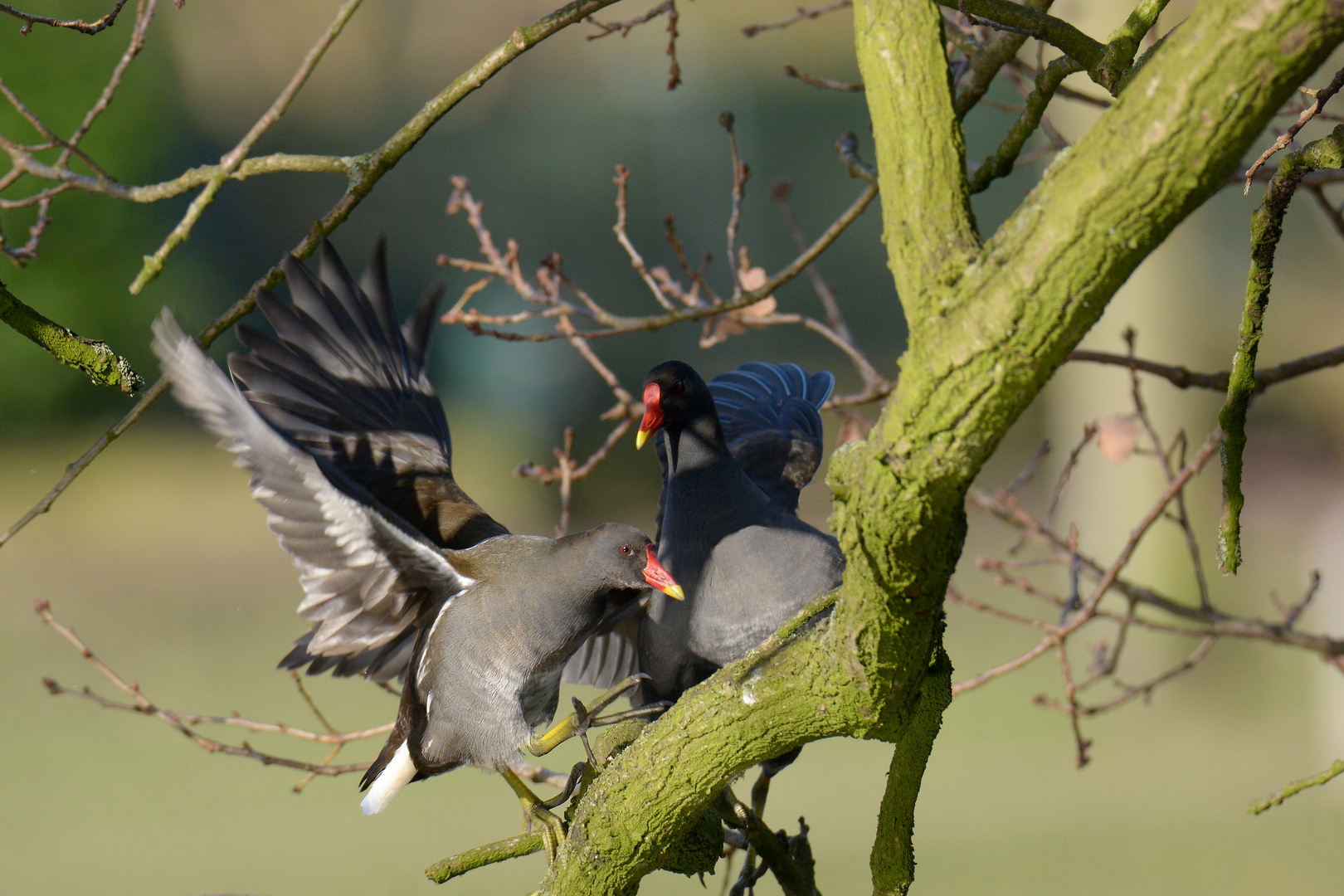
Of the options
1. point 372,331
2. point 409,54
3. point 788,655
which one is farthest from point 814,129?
point 788,655

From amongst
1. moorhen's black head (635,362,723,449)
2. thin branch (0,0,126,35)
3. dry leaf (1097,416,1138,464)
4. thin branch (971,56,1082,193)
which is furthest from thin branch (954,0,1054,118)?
thin branch (0,0,126,35)

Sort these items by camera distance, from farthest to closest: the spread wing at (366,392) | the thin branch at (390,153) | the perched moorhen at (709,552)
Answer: the spread wing at (366,392) < the perched moorhen at (709,552) < the thin branch at (390,153)

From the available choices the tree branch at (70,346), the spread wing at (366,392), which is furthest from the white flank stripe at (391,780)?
the tree branch at (70,346)

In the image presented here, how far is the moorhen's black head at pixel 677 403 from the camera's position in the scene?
6.18ft

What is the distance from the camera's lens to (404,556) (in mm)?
1673

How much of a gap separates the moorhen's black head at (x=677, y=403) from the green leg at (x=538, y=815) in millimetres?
566

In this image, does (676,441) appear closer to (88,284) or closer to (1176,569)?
(1176,569)

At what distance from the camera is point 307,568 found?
1.67 metres

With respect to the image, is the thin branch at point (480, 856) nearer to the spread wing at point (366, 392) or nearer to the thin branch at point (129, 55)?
the spread wing at point (366, 392)

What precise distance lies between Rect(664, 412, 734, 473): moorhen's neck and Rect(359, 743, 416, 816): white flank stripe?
0.66m

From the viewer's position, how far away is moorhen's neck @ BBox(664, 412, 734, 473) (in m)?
1.89

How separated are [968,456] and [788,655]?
338mm

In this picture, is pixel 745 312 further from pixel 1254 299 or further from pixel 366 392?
pixel 1254 299

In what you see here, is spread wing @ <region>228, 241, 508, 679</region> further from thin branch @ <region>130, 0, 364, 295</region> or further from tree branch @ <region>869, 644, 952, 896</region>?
tree branch @ <region>869, 644, 952, 896</region>
